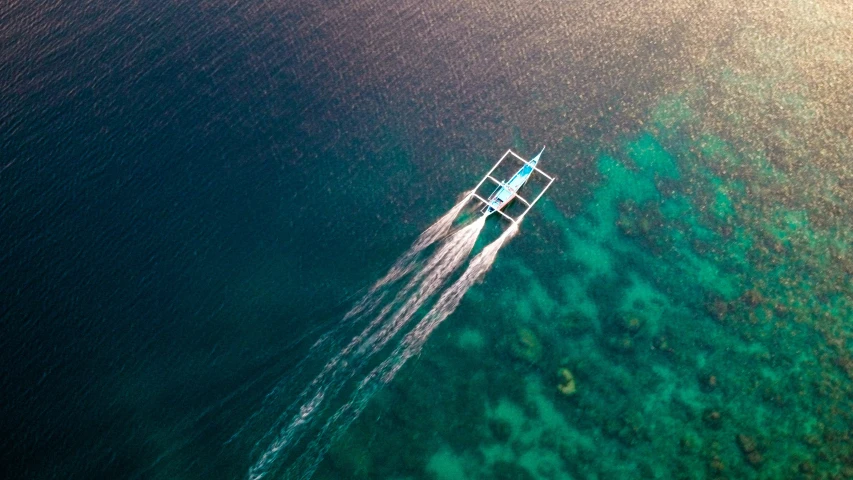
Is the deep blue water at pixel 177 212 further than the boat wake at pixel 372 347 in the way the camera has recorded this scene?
Yes

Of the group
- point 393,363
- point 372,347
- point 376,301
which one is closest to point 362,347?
point 372,347

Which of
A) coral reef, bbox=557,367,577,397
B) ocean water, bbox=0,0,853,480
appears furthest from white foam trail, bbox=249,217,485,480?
coral reef, bbox=557,367,577,397

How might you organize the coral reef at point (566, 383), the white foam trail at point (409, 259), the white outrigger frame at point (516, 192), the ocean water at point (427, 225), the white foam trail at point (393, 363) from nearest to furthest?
1. the white foam trail at point (393, 363)
2. the ocean water at point (427, 225)
3. the coral reef at point (566, 383)
4. the white foam trail at point (409, 259)
5. the white outrigger frame at point (516, 192)

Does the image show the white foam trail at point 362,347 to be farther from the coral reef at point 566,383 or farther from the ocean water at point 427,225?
the coral reef at point 566,383

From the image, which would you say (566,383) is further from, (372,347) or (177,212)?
(177,212)

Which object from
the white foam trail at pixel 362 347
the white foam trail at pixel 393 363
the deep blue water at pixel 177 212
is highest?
the deep blue water at pixel 177 212

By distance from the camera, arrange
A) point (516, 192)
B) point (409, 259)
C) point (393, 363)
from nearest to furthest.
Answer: point (393, 363) < point (409, 259) < point (516, 192)

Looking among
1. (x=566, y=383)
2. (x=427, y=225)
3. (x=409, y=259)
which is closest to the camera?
(x=566, y=383)

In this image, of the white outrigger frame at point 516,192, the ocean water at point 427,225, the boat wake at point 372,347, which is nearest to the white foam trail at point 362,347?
the boat wake at point 372,347

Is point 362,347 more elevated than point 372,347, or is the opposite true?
point 362,347
